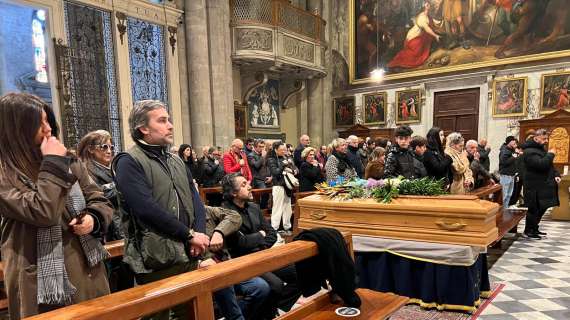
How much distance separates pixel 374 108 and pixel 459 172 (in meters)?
10.3

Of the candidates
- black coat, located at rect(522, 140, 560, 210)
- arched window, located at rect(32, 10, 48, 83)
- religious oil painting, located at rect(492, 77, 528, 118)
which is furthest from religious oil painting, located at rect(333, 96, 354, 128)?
arched window, located at rect(32, 10, 48, 83)

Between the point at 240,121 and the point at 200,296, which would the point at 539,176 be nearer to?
the point at 200,296

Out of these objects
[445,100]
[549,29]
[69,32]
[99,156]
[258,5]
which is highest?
[258,5]

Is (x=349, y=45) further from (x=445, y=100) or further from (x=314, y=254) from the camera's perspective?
(x=314, y=254)

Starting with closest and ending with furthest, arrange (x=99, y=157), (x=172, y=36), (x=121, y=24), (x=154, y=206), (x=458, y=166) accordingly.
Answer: (x=154, y=206) < (x=99, y=157) < (x=458, y=166) < (x=121, y=24) < (x=172, y=36)

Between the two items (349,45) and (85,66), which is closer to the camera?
(85,66)

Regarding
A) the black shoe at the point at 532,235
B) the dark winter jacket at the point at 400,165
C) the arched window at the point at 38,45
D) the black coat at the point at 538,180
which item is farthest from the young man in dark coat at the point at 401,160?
the arched window at the point at 38,45

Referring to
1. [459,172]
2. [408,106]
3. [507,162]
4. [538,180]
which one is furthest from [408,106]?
[459,172]

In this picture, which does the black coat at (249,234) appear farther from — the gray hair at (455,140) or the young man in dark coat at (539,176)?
the young man in dark coat at (539,176)

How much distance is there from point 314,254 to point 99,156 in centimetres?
200

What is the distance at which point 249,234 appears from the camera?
283 centimetres

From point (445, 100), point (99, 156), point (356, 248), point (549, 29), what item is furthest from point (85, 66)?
point (549, 29)

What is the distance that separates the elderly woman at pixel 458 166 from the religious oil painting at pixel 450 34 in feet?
29.9

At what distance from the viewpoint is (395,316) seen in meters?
3.08
